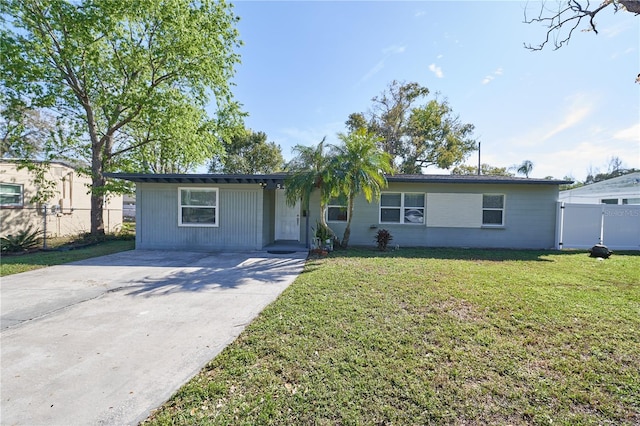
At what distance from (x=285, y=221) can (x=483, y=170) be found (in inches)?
1203

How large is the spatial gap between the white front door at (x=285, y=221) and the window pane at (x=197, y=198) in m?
2.79

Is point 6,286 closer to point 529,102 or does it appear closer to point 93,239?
point 93,239

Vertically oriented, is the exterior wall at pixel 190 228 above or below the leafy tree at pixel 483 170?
below

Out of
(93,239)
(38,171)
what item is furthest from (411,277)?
(38,171)

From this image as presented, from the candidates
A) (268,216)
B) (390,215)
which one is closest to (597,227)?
(390,215)

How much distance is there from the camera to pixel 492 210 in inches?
433

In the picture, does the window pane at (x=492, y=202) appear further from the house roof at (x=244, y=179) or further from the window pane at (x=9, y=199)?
the window pane at (x=9, y=199)

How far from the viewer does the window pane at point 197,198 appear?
1009 cm

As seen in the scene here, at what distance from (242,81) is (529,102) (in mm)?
14534

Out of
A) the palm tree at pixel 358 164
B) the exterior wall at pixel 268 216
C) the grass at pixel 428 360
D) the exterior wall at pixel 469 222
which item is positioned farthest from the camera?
the exterior wall at pixel 469 222

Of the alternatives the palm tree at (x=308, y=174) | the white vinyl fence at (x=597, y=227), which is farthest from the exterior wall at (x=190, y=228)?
the white vinyl fence at (x=597, y=227)

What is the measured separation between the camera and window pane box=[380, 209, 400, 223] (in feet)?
36.4

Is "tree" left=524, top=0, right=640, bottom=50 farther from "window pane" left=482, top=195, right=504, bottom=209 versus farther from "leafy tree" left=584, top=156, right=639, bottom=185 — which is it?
"leafy tree" left=584, top=156, right=639, bottom=185

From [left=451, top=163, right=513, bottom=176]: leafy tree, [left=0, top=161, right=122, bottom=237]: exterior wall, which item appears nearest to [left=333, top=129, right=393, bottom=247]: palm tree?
[left=0, top=161, right=122, bottom=237]: exterior wall
